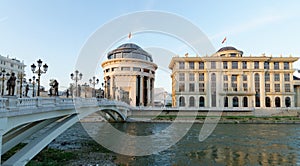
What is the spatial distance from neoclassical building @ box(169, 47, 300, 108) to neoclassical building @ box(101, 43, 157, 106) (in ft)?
40.3

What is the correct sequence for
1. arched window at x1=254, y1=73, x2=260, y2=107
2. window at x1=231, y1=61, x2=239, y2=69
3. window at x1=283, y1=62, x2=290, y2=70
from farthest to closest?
window at x1=283, y1=62, x2=290, y2=70 → window at x1=231, y1=61, x2=239, y2=69 → arched window at x1=254, y1=73, x2=260, y2=107

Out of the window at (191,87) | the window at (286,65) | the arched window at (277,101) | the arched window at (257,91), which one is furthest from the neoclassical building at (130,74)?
the window at (286,65)

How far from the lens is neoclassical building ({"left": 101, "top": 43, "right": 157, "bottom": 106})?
70188mm

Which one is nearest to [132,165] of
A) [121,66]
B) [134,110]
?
[134,110]

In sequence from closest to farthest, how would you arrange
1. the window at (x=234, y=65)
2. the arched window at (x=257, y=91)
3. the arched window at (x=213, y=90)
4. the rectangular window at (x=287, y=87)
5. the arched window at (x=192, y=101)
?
1. the arched window at (x=213, y=90)
2. the arched window at (x=192, y=101)
3. the arched window at (x=257, y=91)
4. the rectangular window at (x=287, y=87)
5. the window at (x=234, y=65)

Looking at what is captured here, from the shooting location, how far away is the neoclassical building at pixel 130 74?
70.2m

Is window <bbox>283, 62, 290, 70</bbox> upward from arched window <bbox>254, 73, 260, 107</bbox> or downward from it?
upward

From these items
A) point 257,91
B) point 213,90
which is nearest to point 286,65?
point 257,91

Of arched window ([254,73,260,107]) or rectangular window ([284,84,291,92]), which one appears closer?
arched window ([254,73,260,107])

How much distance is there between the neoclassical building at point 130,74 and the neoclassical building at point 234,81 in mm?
12298

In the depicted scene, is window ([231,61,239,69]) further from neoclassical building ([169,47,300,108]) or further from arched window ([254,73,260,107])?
arched window ([254,73,260,107])

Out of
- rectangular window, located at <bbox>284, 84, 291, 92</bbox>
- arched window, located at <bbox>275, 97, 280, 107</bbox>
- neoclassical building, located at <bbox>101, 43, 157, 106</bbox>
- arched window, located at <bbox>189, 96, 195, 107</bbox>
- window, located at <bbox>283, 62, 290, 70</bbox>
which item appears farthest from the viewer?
neoclassical building, located at <bbox>101, 43, 157, 106</bbox>

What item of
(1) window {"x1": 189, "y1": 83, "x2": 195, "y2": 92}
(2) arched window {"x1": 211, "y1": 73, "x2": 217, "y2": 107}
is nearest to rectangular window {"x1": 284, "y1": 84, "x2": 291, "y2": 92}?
(2) arched window {"x1": 211, "y1": 73, "x2": 217, "y2": 107}

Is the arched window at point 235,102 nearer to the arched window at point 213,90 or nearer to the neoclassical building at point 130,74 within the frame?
the arched window at point 213,90
